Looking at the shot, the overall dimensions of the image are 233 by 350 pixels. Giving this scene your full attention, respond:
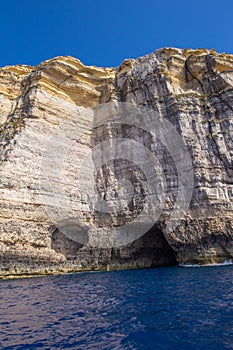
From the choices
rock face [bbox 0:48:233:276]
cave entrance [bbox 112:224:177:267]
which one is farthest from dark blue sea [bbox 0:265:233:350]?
cave entrance [bbox 112:224:177:267]

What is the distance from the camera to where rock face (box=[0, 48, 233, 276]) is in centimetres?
2208

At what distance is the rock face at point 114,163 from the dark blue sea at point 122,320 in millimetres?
11145

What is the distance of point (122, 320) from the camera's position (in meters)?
7.41

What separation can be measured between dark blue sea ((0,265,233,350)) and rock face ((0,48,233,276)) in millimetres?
11145

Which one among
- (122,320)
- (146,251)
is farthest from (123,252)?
(122,320)

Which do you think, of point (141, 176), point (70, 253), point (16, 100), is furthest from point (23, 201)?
point (16, 100)

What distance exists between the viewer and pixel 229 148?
25547mm

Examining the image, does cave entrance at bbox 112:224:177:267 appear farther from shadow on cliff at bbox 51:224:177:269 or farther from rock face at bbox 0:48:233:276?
rock face at bbox 0:48:233:276

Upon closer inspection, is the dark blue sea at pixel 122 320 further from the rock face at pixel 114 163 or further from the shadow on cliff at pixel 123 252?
the shadow on cliff at pixel 123 252

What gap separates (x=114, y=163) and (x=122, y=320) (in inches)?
867

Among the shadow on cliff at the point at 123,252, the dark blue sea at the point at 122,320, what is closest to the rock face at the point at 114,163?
the shadow on cliff at the point at 123,252

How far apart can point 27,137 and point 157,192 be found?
1170 cm

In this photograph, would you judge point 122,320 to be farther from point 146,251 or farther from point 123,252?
point 146,251

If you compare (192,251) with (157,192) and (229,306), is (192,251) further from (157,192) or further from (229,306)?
(229,306)
